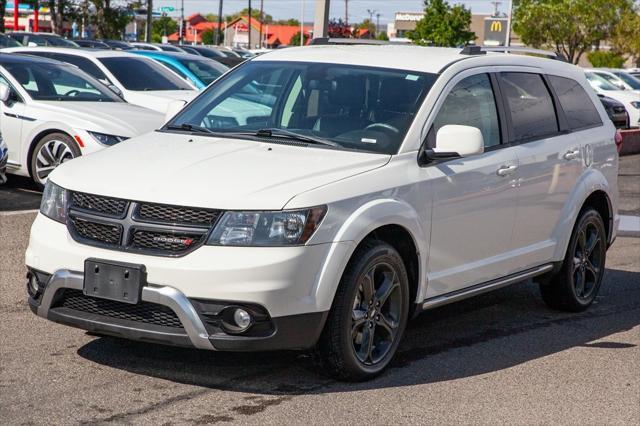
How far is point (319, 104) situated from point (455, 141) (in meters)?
0.86

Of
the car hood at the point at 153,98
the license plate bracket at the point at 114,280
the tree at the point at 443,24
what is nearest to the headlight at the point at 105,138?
the car hood at the point at 153,98

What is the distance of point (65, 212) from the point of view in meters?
5.82

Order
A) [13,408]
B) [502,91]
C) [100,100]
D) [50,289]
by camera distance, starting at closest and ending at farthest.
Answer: [13,408] < [50,289] < [502,91] < [100,100]

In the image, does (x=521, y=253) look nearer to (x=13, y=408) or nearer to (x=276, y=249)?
(x=276, y=249)

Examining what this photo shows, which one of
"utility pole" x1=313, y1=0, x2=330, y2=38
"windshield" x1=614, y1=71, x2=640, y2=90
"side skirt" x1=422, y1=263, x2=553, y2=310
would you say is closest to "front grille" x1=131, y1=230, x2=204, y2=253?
"side skirt" x1=422, y1=263, x2=553, y2=310

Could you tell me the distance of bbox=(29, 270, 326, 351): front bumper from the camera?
5.39 meters

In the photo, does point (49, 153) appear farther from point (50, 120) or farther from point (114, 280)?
point (114, 280)

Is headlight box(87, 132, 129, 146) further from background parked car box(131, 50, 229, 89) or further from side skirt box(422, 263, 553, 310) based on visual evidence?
background parked car box(131, 50, 229, 89)

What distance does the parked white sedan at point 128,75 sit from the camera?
15.5 m

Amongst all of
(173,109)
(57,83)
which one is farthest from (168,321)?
(57,83)

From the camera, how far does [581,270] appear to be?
26.9ft

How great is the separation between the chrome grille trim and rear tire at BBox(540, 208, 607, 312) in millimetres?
3411

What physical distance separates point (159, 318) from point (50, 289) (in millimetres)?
598

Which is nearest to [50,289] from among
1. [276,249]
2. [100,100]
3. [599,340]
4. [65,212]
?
[65,212]
